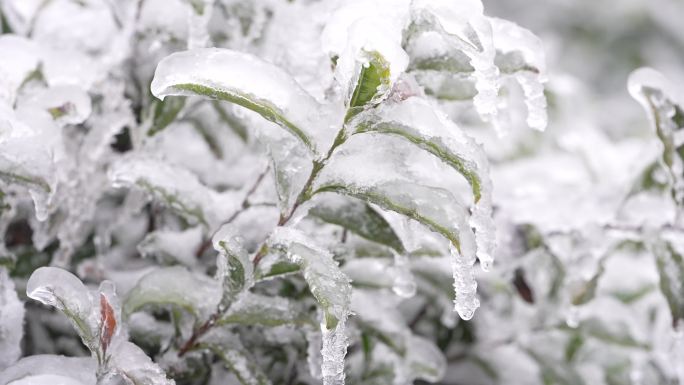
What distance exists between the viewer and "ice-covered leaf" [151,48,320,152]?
54 centimetres

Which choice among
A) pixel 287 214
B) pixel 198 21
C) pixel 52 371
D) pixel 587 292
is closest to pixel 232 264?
pixel 287 214

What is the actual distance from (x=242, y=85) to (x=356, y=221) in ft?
0.61

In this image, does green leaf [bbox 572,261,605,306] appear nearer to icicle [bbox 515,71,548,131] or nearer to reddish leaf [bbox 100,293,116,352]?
icicle [bbox 515,71,548,131]

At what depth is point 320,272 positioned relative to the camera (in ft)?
1.82

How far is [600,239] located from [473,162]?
403 millimetres

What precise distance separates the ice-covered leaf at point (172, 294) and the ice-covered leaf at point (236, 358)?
0.03 meters

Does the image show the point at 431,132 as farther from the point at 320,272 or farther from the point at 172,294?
the point at 172,294

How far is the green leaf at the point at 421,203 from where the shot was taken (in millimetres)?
560

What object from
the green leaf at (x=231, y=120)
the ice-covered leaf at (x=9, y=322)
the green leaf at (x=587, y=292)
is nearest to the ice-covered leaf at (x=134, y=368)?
the ice-covered leaf at (x=9, y=322)

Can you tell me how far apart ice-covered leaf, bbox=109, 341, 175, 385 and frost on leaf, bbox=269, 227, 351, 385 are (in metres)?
0.13

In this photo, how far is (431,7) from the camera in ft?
1.85

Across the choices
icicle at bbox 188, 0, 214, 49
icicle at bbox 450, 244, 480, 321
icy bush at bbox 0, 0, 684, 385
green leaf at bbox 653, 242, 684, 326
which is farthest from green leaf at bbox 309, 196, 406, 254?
green leaf at bbox 653, 242, 684, 326

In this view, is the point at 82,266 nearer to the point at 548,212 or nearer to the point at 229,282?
the point at 229,282

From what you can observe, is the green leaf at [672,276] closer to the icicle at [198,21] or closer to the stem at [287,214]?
the stem at [287,214]
